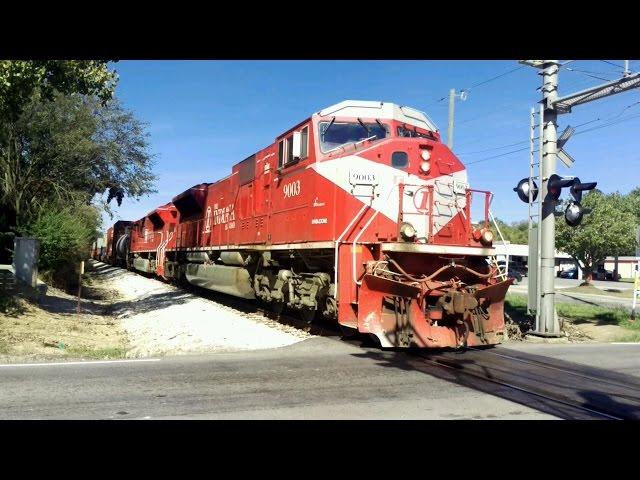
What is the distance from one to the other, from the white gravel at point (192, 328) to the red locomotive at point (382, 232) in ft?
3.27

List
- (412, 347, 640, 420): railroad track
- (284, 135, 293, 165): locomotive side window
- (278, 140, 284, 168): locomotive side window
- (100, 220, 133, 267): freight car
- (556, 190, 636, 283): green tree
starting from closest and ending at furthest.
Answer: (412, 347, 640, 420): railroad track → (284, 135, 293, 165): locomotive side window → (278, 140, 284, 168): locomotive side window → (100, 220, 133, 267): freight car → (556, 190, 636, 283): green tree

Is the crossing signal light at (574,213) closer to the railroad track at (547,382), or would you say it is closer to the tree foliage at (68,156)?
the railroad track at (547,382)

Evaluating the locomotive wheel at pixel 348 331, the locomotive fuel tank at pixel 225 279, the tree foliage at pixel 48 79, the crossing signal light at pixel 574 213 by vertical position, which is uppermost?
the tree foliage at pixel 48 79

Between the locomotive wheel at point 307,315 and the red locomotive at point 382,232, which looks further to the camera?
the locomotive wheel at point 307,315

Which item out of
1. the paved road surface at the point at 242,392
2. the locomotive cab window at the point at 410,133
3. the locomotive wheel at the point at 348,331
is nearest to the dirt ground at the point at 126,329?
the locomotive wheel at the point at 348,331

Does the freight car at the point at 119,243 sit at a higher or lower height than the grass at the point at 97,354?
higher

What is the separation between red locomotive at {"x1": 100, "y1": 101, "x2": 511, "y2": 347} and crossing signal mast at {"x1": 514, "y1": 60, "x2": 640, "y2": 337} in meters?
4.07

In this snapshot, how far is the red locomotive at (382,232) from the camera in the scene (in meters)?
9.08

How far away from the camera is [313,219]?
10.6 m

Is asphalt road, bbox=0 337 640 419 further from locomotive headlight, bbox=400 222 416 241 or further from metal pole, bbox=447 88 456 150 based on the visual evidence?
metal pole, bbox=447 88 456 150

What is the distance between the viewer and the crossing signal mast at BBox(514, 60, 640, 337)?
13367mm

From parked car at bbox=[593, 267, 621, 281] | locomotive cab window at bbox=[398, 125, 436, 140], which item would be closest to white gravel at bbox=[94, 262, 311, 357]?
locomotive cab window at bbox=[398, 125, 436, 140]

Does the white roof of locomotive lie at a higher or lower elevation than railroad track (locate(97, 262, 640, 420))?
Result: higher
